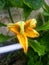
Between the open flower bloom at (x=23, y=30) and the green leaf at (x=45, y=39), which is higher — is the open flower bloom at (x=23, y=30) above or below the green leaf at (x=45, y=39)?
above

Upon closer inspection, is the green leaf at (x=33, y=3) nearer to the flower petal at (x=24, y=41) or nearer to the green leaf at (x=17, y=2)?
the green leaf at (x=17, y=2)

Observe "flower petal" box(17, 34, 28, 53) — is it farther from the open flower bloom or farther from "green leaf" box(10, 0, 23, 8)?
"green leaf" box(10, 0, 23, 8)

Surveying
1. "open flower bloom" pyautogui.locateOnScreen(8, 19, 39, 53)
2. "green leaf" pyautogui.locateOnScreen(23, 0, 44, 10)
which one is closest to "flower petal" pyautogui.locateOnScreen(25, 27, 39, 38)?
"open flower bloom" pyautogui.locateOnScreen(8, 19, 39, 53)

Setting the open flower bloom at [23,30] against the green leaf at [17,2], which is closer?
the open flower bloom at [23,30]

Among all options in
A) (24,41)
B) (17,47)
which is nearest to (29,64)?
(17,47)

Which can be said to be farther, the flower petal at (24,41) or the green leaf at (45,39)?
the green leaf at (45,39)

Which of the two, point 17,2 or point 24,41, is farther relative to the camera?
point 17,2

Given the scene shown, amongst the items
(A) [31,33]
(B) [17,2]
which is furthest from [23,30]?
(B) [17,2]

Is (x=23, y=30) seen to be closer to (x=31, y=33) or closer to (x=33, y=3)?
(x=31, y=33)

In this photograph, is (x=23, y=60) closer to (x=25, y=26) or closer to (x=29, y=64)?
(x=29, y=64)

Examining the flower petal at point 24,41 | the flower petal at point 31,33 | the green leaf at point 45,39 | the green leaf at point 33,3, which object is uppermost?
the green leaf at point 33,3

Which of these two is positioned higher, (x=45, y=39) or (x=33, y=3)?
(x=33, y=3)

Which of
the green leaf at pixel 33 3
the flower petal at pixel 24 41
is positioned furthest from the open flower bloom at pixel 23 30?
the green leaf at pixel 33 3
